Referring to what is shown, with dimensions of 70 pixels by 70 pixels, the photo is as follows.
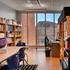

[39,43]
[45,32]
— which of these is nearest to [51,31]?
[45,32]

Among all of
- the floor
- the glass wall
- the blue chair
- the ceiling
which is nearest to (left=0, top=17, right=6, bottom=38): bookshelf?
the ceiling

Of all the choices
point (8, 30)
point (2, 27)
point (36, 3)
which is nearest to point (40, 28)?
point (36, 3)

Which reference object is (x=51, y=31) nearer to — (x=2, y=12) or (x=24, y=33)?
(x=24, y=33)

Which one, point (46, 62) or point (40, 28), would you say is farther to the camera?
point (40, 28)

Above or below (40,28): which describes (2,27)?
below

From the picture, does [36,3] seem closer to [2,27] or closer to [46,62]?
[2,27]

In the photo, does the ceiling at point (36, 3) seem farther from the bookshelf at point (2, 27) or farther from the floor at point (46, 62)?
the floor at point (46, 62)

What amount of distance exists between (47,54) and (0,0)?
369 cm

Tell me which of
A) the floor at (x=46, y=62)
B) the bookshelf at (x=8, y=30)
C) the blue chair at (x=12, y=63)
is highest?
the bookshelf at (x=8, y=30)

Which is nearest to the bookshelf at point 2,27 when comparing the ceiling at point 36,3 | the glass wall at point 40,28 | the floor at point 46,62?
the ceiling at point 36,3

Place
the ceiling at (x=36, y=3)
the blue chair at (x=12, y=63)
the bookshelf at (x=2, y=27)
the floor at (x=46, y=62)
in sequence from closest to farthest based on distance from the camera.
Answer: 1. the blue chair at (x=12, y=63)
2. the floor at (x=46, y=62)
3. the bookshelf at (x=2, y=27)
4. the ceiling at (x=36, y=3)

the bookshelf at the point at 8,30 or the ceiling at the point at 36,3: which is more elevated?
the ceiling at the point at 36,3

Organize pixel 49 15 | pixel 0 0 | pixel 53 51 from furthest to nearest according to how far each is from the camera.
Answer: pixel 49 15
pixel 53 51
pixel 0 0

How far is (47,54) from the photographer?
952 cm
